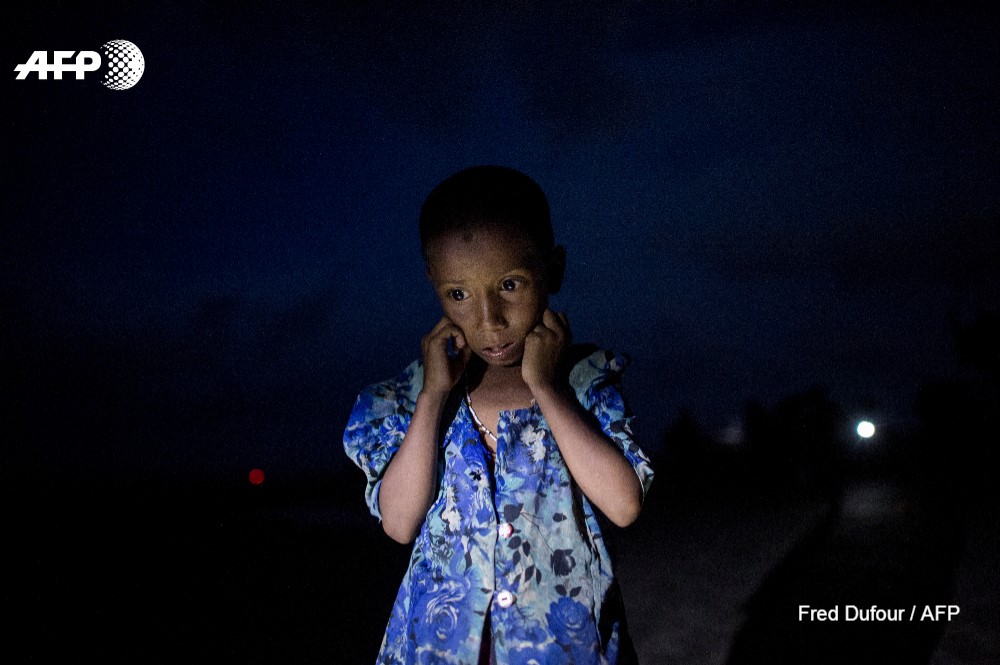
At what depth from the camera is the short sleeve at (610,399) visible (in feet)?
4.89

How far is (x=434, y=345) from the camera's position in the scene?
1.54m

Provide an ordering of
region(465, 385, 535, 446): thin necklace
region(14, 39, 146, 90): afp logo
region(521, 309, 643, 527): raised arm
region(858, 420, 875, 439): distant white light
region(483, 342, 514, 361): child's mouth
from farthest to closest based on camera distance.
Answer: region(858, 420, 875, 439): distant white light
region(14, 39, 146, 90): afp logo
region(465, 385, 535, 446): thin necklace
region(483, 342, 514, 361): child's mouth
region(521, 309, 643, 527): raised arm

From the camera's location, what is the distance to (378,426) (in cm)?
164

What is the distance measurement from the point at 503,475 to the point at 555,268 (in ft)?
1.84

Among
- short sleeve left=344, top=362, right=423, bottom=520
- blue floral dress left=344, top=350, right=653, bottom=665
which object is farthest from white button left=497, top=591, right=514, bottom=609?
short sleeve left=344, top=362, right=423, bottom=520

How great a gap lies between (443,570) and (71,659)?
441 cm

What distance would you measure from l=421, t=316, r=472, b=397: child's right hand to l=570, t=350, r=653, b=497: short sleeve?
13.2 inches

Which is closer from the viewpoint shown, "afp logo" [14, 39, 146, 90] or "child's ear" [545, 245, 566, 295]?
"child's ear" [545, 245, 566, 295]

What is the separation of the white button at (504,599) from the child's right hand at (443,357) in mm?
497

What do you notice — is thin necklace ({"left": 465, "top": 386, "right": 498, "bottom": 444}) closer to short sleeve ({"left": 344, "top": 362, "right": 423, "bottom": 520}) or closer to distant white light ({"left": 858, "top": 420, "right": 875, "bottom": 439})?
short sleeve ({"left": 344, "top": 362, "right": 423, "bottom": 520})

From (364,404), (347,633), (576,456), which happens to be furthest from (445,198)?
(347,633)

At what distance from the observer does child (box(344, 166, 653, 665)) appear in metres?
1.43

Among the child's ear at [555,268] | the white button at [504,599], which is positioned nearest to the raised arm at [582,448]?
the child's ear at [555,268]

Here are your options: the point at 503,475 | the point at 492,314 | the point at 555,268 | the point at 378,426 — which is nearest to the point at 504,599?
the point at 503,475
